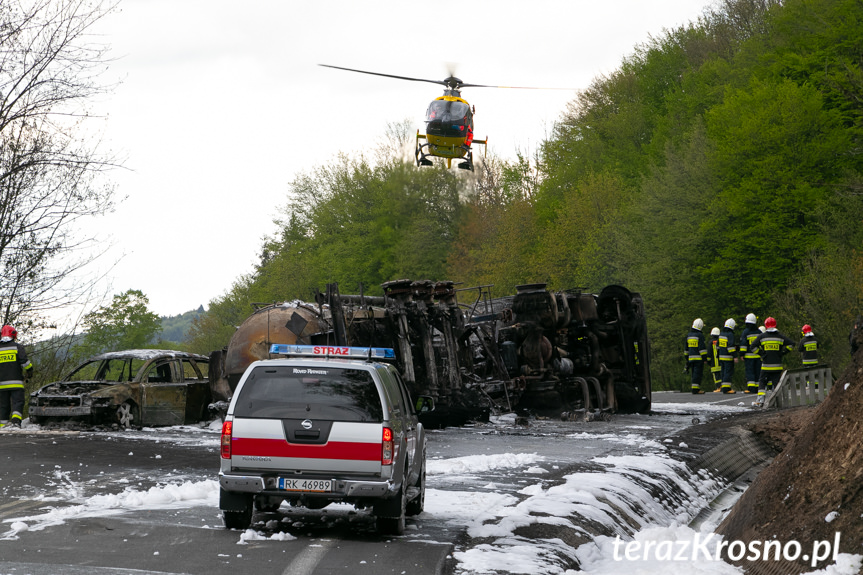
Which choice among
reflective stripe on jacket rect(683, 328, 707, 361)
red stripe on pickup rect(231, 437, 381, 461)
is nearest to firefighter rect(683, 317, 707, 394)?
reflective stripe on jacket rect(683, 328, 707, 361)

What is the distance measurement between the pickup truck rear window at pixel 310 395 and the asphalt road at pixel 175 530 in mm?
1105

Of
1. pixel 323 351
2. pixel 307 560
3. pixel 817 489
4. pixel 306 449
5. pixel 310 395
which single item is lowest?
pixel 307 560

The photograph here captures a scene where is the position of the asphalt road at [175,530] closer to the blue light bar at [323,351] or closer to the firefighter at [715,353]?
the blue light bar at [323,351]

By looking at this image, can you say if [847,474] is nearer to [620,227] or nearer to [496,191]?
[620,227]

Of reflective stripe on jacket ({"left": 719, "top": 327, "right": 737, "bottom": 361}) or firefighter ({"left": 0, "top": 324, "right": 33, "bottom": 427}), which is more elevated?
reflective stripe on jacket ({"left": 719, "top": 327, "right": 737, "bottom": 361})

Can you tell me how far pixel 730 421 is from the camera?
21.0 metres

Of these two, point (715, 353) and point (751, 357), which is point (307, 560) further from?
point (715, 353)

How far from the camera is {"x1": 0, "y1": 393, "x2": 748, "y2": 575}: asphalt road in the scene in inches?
316

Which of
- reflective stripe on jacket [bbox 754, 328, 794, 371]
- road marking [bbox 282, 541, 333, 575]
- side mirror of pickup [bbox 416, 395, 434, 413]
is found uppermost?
reflective stripe on jacket [bbox 754, 328, 794, 371]

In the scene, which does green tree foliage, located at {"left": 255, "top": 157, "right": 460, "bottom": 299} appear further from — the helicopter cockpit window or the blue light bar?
the blue light bar

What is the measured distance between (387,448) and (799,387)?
732 inches

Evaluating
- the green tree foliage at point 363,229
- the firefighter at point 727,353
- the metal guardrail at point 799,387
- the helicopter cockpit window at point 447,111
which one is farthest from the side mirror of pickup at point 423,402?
the green tree foliage at point 363,229

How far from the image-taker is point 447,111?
32125 millimetres

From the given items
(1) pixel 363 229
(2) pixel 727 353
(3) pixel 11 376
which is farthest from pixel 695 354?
(1) pixel 363 229
